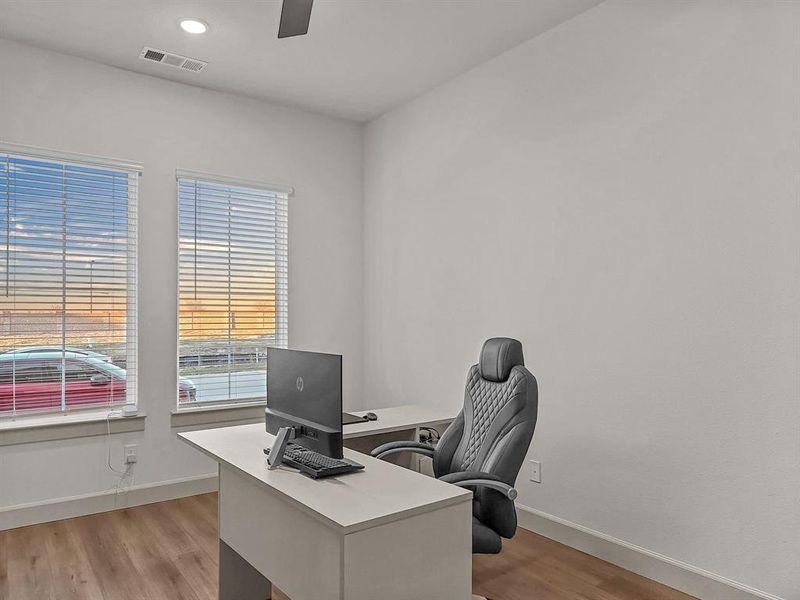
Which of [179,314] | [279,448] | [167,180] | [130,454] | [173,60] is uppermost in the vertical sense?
[173,60]

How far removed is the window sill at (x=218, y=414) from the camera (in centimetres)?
414

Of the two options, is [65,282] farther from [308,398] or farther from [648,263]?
[648,263]

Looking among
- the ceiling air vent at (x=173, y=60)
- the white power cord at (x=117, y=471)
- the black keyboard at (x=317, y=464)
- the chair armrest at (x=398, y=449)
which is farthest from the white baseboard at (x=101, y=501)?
the ceiling air vent at (x=173, y=60)

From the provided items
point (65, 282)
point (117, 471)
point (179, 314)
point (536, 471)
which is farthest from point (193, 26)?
point (536, 471)

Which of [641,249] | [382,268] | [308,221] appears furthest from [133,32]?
[641,249]

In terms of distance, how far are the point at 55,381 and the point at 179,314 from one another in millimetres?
889

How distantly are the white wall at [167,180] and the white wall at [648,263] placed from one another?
1146mm

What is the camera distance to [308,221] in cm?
481

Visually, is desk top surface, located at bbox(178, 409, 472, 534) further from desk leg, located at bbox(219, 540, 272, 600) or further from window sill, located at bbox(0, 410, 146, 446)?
window sill, located at bbox(0, 410, 146, 446)

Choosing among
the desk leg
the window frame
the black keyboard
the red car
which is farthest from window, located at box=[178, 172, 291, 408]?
the black keyboard

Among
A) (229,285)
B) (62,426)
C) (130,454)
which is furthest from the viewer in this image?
(229,285)

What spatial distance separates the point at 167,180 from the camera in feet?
13.5

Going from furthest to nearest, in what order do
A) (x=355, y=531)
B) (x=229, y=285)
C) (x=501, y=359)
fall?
1. (x=229, y=285)
2. (x=501, y=359)
3. (x=355, y=531)

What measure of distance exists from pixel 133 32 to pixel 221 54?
528mm
